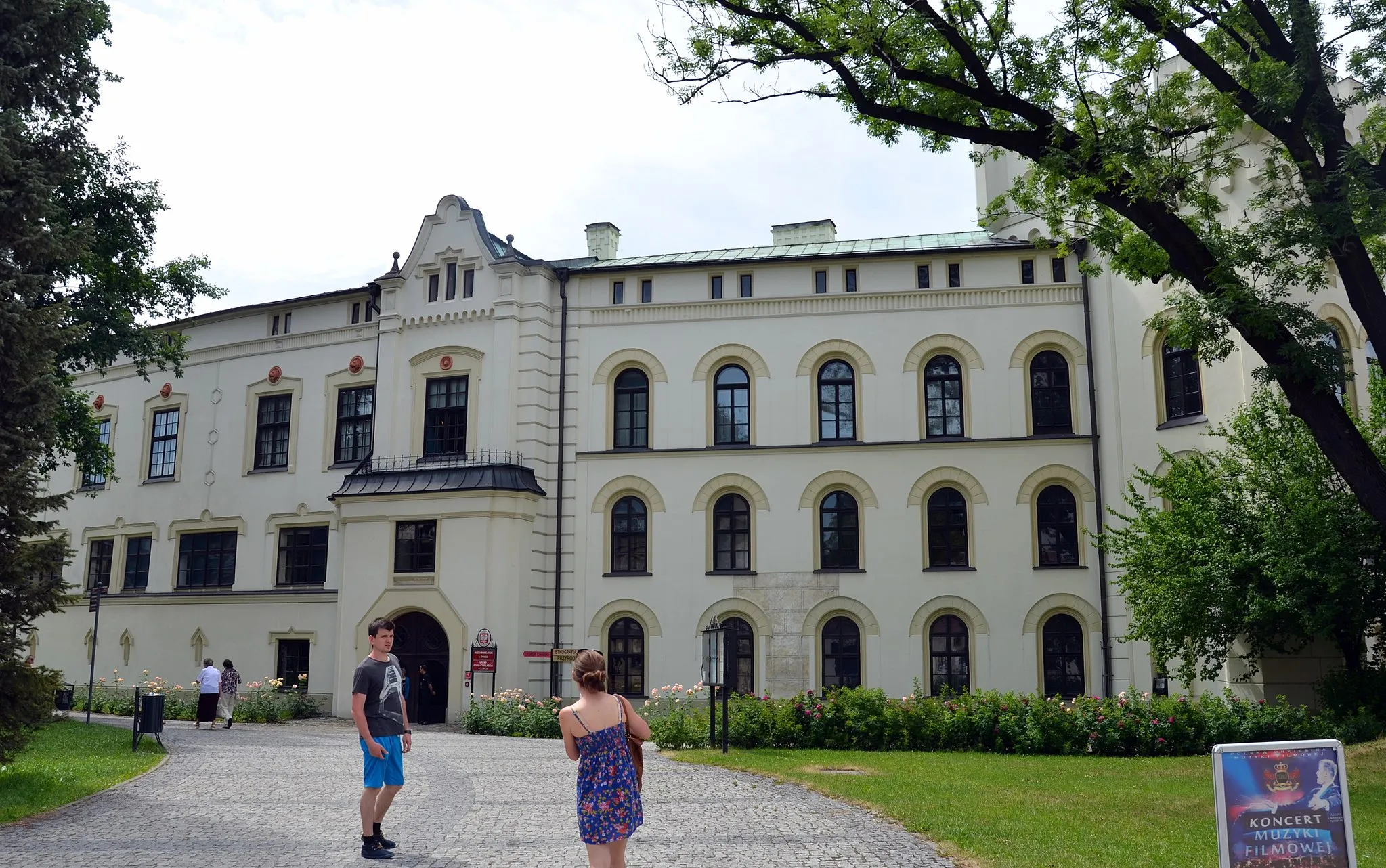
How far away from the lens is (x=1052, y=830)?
10.8 m

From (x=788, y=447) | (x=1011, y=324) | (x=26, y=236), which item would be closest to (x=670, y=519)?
(x=788, y=447)

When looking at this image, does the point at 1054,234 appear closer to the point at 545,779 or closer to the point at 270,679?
the point at 545,779

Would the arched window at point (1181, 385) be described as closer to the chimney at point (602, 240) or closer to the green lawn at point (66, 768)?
the chimney at point (602, 240)

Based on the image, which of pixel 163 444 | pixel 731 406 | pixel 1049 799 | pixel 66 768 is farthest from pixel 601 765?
pixel 163 444

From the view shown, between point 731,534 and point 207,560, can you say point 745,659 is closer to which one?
point 731,534

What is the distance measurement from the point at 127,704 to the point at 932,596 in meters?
20.5

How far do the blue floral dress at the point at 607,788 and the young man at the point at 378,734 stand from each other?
2.72 m

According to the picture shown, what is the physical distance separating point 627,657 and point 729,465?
503cm

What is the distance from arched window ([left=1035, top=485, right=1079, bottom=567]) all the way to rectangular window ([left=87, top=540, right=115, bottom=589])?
25.3 meters

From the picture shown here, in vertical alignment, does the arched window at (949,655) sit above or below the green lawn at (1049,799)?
above

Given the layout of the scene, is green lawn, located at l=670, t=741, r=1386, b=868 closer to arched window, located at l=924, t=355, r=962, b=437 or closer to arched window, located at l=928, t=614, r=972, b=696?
arched window, located at l=928, t=614, r=972, b=696

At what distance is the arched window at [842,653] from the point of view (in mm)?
25797

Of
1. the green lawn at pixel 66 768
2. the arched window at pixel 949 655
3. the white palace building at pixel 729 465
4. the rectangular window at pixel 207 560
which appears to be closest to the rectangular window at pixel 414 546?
the white palace building at pixel 729 465

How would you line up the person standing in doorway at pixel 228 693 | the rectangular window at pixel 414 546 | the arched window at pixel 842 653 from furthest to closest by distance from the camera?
the rectangular window at pixel 414 546, the arched window at pixel 842 653, the person standing in doorway at pixel 228 693
